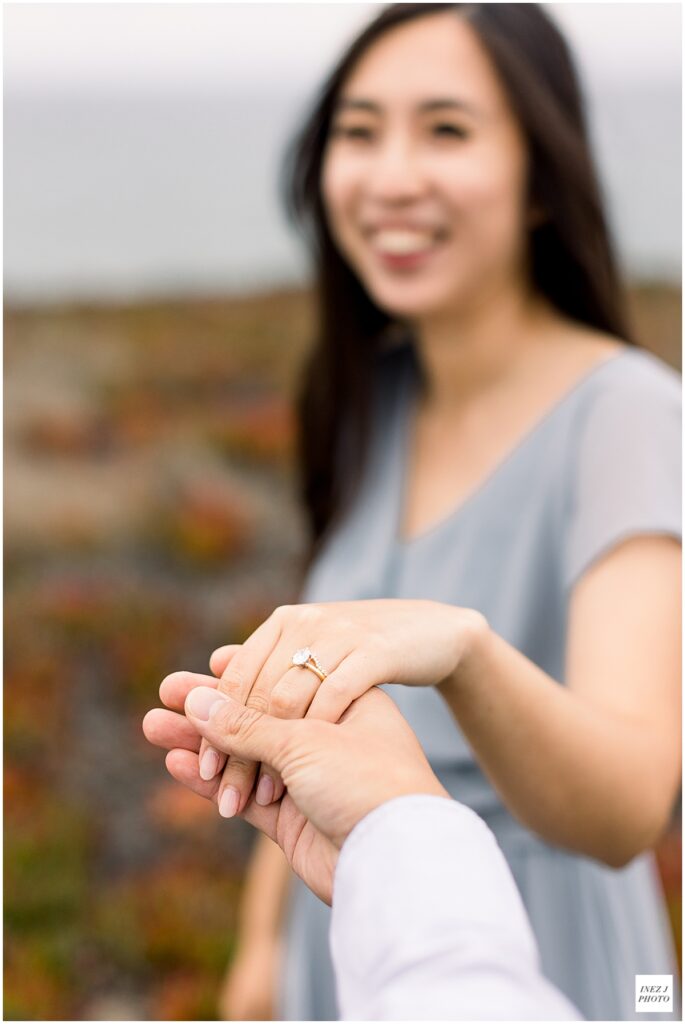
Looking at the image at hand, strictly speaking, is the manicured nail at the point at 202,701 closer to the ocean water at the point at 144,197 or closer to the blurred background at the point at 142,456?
the blurred background at the point at 142,456

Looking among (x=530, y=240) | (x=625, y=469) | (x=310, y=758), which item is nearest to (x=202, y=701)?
(x=310, y=758)

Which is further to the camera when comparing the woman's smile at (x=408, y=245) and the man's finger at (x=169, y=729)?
the woman's smile at (x=408, y=245)

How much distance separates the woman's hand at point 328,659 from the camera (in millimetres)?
1156

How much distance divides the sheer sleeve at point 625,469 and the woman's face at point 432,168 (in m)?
0.39

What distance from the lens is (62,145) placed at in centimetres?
843

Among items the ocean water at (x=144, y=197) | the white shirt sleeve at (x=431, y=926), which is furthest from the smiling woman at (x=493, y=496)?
the ocean water at (x=144, y=197)

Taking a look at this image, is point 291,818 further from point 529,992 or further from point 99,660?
point 99,660

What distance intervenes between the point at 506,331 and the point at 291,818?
3.97 ft

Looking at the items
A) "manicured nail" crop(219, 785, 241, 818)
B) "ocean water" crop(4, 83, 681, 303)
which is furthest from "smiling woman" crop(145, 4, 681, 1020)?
"ocean water" crop(4, 83, 681, 303)

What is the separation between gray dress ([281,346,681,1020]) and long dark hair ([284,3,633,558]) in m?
0.23

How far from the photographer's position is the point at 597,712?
4.67 ft

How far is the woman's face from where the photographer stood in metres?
1.86

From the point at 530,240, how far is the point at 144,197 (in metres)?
7.17

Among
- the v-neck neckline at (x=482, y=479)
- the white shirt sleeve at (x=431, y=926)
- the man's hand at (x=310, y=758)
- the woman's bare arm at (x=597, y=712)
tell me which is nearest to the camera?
the white shirt sleeve at (x=431, y=926)
